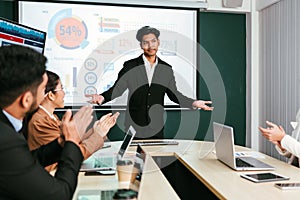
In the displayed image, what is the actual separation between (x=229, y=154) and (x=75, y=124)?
1111 millimetres

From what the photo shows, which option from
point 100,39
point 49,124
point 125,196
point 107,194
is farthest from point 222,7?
point 125,196

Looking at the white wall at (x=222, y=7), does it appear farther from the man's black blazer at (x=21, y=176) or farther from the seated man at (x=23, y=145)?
the man's black blazer at (x=21, y=176)

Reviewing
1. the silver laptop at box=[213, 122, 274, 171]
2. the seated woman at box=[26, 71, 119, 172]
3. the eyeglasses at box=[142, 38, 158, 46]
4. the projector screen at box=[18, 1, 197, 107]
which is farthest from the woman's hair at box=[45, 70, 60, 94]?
the projector screen at box=[18, 1, 197, 107]

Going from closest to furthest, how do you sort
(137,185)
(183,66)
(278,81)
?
1. (137,185)
2. (278,81)
3. (183,66)

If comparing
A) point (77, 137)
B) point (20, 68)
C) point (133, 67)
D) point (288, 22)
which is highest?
point (288, 22)

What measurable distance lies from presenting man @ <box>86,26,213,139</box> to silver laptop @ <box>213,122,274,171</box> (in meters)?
1.07

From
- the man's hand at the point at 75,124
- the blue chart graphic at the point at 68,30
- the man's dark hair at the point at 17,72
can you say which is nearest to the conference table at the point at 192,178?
the man's hand at the point at 75,124

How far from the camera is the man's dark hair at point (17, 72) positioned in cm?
100

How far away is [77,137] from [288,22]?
125 inches

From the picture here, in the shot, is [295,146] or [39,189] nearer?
[39,189]

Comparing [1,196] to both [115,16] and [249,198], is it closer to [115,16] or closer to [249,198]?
[249,198]

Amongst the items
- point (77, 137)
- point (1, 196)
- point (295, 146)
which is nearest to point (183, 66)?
point (295, 146)

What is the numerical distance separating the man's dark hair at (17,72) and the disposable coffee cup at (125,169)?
632 millimetres

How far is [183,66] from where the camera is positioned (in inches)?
164
